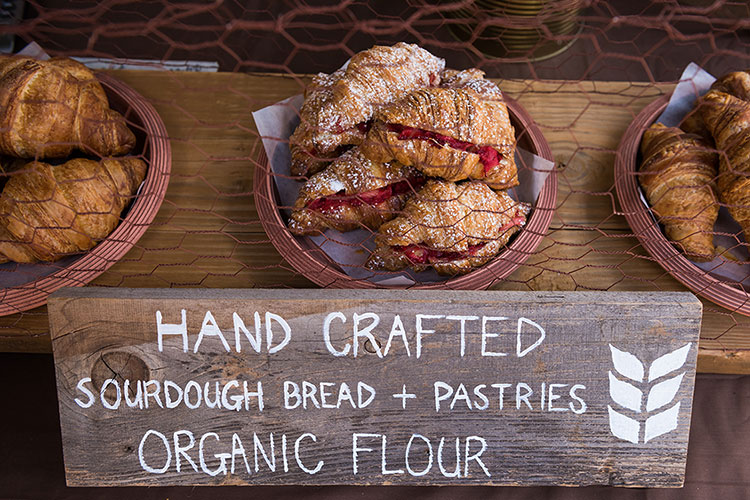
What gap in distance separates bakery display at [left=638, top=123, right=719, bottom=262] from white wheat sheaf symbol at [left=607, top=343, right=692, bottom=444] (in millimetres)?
192

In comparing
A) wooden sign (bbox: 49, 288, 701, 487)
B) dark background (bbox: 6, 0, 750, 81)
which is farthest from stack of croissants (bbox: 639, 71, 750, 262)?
Result: dark background (bbox: 6, 0, 750, 81)

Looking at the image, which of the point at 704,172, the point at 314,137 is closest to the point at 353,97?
the point at 314,137

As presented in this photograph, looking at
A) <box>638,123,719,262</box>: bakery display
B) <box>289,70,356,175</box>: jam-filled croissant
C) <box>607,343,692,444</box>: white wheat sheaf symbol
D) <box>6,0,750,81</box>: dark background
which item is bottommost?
<box>607,343,692,444</box>: white wheat sheaf symbol

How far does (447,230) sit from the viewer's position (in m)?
0.82

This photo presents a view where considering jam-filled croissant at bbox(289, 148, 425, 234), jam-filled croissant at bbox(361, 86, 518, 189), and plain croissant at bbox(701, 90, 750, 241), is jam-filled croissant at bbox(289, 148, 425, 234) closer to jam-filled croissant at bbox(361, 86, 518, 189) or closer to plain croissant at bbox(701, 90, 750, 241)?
jam-filled croissant at bbox(361, 86, 518, 189)

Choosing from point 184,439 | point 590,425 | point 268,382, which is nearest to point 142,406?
point 184,439

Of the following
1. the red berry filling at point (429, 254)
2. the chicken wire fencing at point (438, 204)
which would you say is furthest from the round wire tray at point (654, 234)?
the red berry filling at point (429, 254)

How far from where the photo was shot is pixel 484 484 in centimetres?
79

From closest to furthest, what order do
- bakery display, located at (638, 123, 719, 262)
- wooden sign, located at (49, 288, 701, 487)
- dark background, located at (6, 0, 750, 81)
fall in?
wooden sign, located at (49, 288, 701, 487), bakery display, located at (638, 123, 719, 262), dark background, located at (6, 0, 750, 81)

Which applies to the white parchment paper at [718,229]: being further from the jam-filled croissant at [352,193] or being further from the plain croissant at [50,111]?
the plain croissant at [50,111]

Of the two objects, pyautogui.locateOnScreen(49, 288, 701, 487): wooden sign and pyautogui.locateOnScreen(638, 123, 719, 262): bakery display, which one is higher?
pyautogui.locateOnScreen(638, 123, 719, 262): bakery display

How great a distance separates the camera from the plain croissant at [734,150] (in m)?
0.81

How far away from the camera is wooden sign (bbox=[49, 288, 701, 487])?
733 mm

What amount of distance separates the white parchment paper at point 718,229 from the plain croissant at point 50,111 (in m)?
0.88
